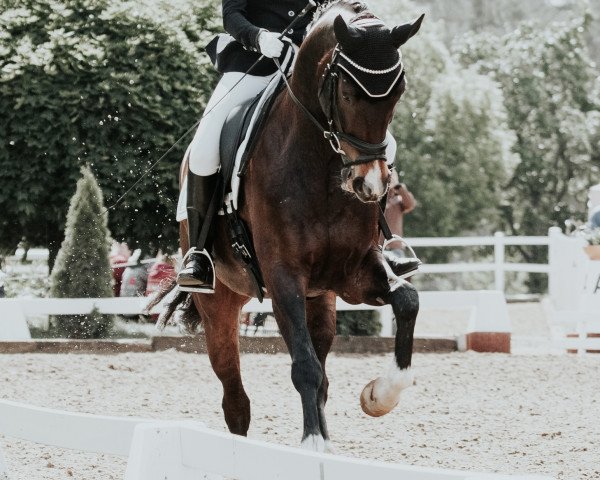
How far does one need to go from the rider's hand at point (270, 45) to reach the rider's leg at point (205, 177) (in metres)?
0.47

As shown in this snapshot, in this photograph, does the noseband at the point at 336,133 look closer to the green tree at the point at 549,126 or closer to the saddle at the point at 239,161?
the saddle at the point at 239,161

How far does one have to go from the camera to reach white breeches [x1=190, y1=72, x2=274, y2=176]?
279 inches

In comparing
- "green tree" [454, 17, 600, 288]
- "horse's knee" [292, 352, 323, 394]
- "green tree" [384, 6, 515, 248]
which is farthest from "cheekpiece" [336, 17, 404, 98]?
"green tree" [454, 17, 600, 288]

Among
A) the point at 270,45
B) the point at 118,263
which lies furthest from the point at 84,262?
the point at 270,45

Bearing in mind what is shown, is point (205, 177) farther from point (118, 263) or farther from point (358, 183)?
point (118, 263)

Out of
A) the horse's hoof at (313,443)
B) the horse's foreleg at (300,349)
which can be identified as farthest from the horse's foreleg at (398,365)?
the horse's hoof at (313,443)

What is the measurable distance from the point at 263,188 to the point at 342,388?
4.85m

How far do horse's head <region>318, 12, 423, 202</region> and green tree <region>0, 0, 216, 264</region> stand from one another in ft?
27.4

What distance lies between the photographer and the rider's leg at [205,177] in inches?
279

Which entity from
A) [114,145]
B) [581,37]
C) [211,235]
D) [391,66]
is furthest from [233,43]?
[581,37]

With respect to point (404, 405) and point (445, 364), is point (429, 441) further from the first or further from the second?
point (445, 364)

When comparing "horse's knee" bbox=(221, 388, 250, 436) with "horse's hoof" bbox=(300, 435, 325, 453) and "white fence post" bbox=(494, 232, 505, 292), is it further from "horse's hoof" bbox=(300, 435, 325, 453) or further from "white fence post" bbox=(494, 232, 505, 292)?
"white fence post" bbox=(494, 232, 505, 292)

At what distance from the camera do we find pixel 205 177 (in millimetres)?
7121

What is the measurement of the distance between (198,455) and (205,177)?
3072 millimetres
